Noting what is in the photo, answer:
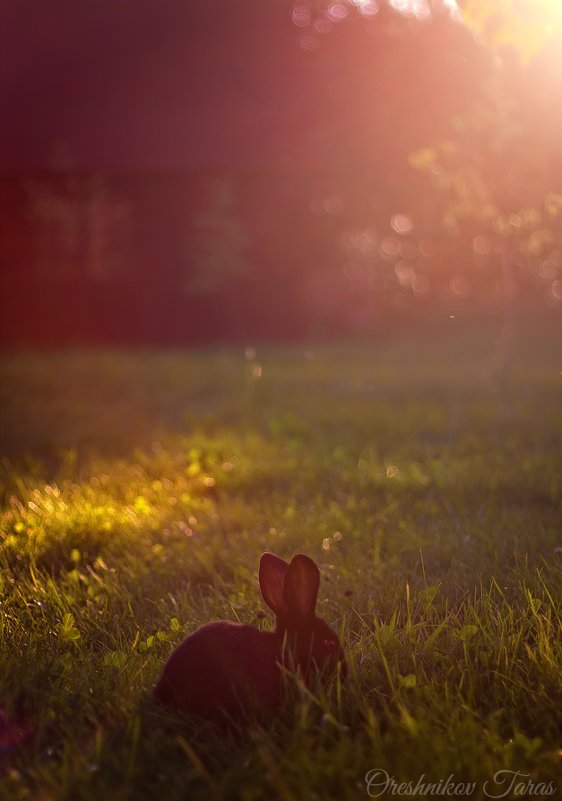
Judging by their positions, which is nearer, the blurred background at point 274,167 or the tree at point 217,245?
the blurred background at point 274,167

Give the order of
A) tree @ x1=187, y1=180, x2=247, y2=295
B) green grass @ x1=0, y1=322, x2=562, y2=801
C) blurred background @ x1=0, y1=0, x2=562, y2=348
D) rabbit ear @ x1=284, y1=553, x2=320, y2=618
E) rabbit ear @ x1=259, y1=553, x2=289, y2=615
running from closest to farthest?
green grass @ x1=0, y1=322, x2=562, y2=801 < rabbit ear @ x1=284, y1=553, x2=320, y2=618 < rabbit ear @ x1=259, y1=553, x2=289, y2=615 < blurred background @ x1=0, y1=0, x2=562, y2=348 < tree @ x1=187, y1=180, x2=247, y2=295

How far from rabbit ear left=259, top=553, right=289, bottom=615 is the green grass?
0.27 meters

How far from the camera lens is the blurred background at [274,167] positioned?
298 inches

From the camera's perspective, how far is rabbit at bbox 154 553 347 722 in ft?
7.34

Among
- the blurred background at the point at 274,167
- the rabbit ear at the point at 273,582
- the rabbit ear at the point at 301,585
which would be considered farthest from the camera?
the blurred background at the point at 274,167

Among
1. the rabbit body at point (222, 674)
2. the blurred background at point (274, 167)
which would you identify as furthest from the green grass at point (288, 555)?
the blurred background at point (274, 167)

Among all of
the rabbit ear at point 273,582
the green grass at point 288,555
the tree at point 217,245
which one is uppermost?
the tree at point 217,245

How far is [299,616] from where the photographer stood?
2277 millimetres

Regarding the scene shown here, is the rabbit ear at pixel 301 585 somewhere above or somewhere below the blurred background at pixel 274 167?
below

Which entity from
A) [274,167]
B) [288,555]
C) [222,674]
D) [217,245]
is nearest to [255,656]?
[222,674]

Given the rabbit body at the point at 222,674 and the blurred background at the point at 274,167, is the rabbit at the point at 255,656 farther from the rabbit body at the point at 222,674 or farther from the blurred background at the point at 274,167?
the blurred background at the point at 274,167

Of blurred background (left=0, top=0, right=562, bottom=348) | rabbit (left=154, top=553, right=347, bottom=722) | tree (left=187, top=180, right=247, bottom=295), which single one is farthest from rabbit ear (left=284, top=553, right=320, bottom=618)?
tree (left=187, top=180, right=247, bottom=295)

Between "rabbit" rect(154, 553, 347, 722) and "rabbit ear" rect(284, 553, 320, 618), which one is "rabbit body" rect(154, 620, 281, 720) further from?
"rabbit ear" rect(284, 553, 320, 618)

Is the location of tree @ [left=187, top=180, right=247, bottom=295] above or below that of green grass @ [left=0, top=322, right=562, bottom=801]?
above
